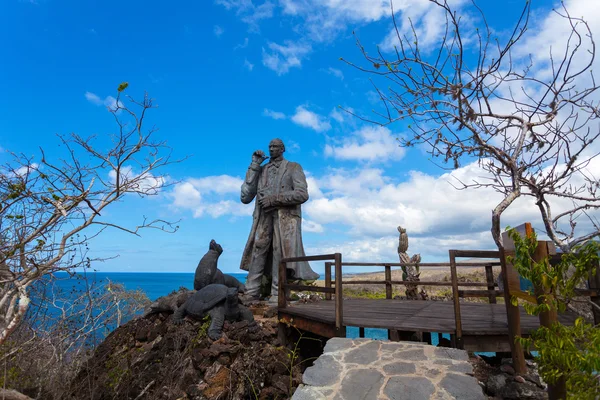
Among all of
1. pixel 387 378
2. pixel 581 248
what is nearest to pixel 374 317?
pixel 387 378

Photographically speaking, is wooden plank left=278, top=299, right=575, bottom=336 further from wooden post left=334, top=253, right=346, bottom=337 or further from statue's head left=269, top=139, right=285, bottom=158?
statue's head left=269, top=139, right=285, bottom=158

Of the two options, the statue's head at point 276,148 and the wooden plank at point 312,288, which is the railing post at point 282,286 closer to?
the wooden plank at point 312,288

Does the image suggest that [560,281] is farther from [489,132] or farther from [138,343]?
[138,343]

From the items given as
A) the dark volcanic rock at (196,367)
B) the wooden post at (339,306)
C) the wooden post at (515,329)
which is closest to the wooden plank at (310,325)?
the wooden post at (339,306)

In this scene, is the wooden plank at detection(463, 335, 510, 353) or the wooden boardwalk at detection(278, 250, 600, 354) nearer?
the wooden boardwalk at detection(278, 250, 600, 354)

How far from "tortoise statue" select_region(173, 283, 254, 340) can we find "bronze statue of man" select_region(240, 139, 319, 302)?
47.6 inches

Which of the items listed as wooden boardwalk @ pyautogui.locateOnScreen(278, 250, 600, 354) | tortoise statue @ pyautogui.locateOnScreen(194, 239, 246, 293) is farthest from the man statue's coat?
wooden boardwalk @ pyautogui.locateOnScreen(278, 250, 600, 354)

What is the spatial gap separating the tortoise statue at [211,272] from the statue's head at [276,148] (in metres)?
2.30

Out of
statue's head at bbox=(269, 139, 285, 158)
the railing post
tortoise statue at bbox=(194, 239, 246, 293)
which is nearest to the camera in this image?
the railing post

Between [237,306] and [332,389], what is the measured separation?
3.22 meters

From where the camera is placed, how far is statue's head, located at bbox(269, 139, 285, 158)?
8422mm

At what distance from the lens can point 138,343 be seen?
266 inches

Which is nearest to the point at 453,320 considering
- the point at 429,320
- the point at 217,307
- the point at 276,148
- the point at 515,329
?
the point at 429,320

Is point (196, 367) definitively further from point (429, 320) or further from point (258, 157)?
point (258, 157)
